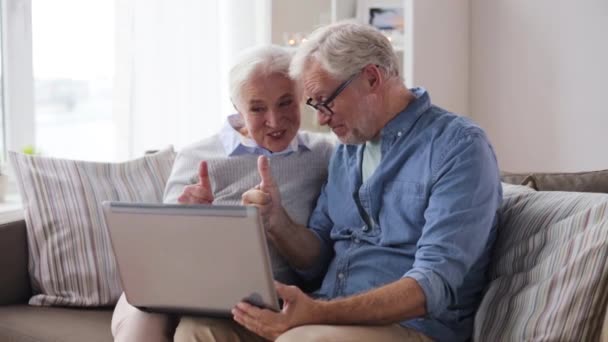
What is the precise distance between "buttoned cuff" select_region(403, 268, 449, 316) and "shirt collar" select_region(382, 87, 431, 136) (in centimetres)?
35

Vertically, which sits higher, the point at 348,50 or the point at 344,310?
the point at 348,50

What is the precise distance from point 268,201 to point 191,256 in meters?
0.34

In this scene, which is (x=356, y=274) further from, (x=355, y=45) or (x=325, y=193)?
(x=355, y=45)

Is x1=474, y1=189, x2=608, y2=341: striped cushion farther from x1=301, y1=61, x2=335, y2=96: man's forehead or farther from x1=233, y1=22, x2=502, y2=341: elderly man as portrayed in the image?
x1=301, y1=61, x2=335, y2=96: man's forehead

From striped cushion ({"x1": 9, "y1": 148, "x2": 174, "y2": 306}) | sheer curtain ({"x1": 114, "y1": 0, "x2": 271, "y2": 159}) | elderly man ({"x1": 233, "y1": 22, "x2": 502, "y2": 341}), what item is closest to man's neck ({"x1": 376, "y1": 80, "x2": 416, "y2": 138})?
elderly man ({"x1": 233, "y1": 22, "x2": 502, "y2": 341})

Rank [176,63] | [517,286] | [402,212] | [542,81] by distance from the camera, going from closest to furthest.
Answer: [517,286] < [402,212] < [176,63] < [542,81]

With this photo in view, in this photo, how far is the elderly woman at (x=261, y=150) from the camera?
2.10m

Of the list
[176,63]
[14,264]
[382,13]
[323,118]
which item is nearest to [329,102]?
[323,118]

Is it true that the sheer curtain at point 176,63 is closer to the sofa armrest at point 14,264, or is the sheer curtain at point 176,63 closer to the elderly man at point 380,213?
the sofa armrest at point 14,264

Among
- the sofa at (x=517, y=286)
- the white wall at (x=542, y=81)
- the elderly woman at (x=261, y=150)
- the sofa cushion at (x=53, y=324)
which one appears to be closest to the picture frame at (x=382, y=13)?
the white wall at (x=542, y=81)

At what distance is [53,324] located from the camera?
214cm

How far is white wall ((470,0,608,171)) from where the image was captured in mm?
3434

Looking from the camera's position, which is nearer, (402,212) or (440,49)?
(402,212)

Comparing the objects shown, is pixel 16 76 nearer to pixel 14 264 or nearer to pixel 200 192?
pixel 14 264
